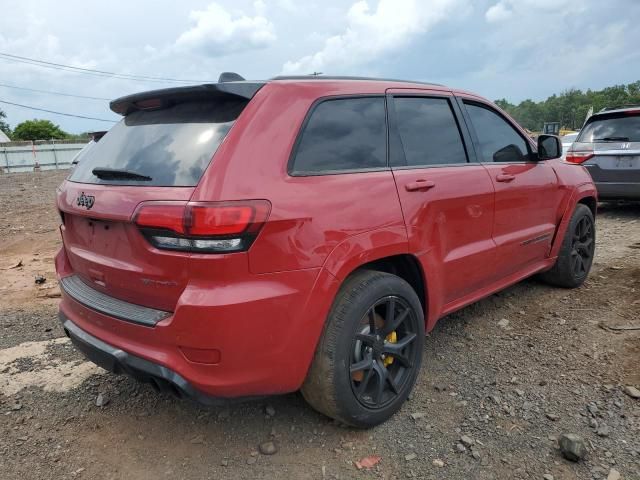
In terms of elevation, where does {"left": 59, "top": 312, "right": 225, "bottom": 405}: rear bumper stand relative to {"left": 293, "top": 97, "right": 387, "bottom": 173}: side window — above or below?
below

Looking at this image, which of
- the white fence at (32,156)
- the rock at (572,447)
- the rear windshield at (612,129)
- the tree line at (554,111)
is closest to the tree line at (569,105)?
the tree line at (554,111)

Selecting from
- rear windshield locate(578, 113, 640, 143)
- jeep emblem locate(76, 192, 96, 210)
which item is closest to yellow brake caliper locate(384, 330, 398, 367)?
jeep emblem locate(76, 192, 96, 210)

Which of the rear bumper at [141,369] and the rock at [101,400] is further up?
the rear bumper at [141,369]

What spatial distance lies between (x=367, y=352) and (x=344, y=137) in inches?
43.7

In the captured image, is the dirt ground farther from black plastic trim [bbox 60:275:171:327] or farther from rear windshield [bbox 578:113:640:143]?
rear windshield [bbox 578:113:640:143]

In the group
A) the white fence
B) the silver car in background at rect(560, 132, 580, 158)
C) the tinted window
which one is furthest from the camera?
the white fence

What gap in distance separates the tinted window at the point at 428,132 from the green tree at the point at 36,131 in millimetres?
59273

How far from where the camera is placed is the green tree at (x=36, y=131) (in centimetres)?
5422

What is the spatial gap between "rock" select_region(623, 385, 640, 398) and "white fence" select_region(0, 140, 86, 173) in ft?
95.4

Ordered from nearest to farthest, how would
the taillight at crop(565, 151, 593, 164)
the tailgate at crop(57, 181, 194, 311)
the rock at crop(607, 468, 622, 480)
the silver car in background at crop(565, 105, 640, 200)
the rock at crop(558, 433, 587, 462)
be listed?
1. the tailgate at crop(57, 181, 194, 311)
2. the rock at crop(607, 468, 622, 480)
3. the rock at crop(558, 433, 587, 462)
4. the silver car in background at crop(565, 105, 640, 200)
5. the taillight at crop(565, 151, 593, 164)

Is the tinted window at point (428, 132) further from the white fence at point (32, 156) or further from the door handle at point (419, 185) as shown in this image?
the white fence at point (32, 156)

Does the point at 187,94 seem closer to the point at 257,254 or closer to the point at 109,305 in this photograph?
the point at 257,254

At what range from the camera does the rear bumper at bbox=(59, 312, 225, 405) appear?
6.99 feet

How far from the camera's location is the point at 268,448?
2.51 meters
